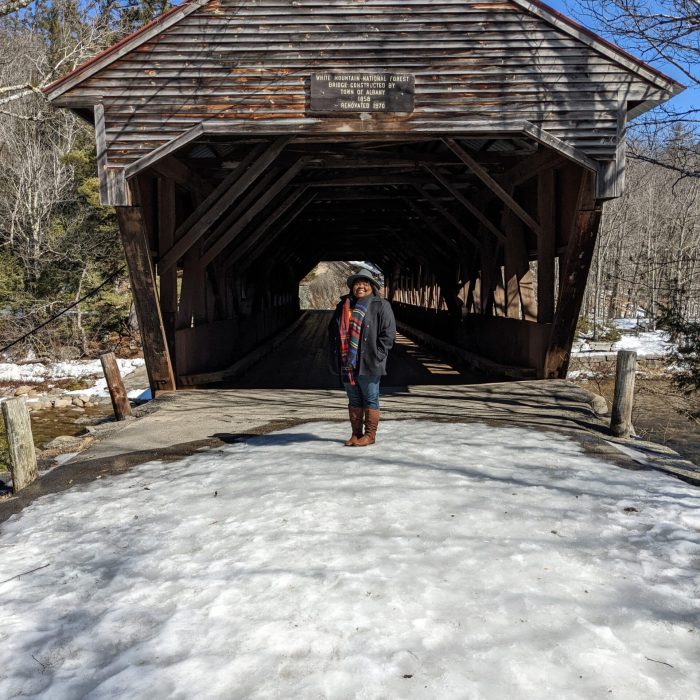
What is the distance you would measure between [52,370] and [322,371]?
420 inches

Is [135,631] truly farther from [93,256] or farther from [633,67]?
[93,256]

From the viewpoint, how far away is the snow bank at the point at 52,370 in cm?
1900

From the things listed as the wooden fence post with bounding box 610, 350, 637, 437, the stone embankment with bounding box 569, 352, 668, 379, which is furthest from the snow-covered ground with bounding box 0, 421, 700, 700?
the stone embankment with bounding box 569, 352, 668, 379

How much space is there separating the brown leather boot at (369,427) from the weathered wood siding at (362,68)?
157 inches

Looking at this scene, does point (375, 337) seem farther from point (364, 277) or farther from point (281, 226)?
point (281, 226)

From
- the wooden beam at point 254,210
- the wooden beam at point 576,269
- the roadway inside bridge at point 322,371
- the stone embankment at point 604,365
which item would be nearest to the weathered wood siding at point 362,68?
the wooden beam at point 576,269

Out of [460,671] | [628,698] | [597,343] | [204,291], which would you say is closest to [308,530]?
[460,671]

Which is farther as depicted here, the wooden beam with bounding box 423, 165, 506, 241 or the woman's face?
the wooden beam with bounding box 423, 165, 506, 241

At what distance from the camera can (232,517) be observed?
409 centimetres

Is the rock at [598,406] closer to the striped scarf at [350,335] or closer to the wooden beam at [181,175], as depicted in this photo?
the striped scarf at [350,335]

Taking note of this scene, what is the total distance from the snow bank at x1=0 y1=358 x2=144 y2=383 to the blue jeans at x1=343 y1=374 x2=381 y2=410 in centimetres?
1480

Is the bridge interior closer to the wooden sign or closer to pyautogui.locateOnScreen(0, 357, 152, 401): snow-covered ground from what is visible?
the wooden sign

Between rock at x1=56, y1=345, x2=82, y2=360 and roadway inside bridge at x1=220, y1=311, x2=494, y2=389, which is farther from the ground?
roadway inside bridge at x1=220, y1=311, x2=494, y2=389

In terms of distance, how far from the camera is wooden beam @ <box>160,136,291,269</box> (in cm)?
861
